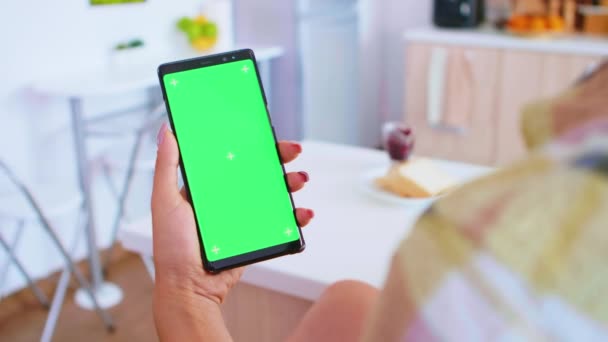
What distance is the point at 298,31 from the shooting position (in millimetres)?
3467

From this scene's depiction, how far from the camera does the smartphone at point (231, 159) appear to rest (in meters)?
0.93

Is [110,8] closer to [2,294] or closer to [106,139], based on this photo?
[106,139]

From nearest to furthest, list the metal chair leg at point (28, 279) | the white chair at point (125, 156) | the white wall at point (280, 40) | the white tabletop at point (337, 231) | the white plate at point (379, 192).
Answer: the white tabletop at point (337, 231)
the white plate at point (379, 192)
the metal chair leg at point (28, 279)
the white chair at point (125, 156)
the white wall at point (280, 40)

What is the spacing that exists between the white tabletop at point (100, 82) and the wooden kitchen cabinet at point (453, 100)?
137 cm

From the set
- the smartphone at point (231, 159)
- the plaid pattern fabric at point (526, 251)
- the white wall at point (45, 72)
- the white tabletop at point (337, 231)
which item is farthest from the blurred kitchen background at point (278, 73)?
the plaid pattern fabric at point (526, 251)

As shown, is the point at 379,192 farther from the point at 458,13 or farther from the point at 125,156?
the point at 458,13

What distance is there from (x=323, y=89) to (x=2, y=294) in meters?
1.85

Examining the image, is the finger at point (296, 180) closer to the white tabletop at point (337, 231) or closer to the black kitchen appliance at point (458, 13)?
the white tabletop at point (337, 231)

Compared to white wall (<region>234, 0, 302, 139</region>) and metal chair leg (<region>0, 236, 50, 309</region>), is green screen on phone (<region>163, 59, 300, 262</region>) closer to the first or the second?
metal chair leg (<region>0, 236, 50, 309</region>)

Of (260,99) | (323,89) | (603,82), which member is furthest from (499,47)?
(603,82)

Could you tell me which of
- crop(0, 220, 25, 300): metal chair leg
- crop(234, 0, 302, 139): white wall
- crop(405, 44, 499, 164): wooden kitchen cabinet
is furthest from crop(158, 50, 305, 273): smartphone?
crop(405, 44, 499, 164): wooden kitchen cabinet

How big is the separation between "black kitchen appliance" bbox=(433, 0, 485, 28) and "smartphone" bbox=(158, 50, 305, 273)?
9.11 ft

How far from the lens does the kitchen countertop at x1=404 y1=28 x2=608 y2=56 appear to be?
10.7ft

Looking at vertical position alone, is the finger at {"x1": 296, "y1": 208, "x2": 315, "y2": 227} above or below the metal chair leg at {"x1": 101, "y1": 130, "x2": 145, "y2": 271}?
above
